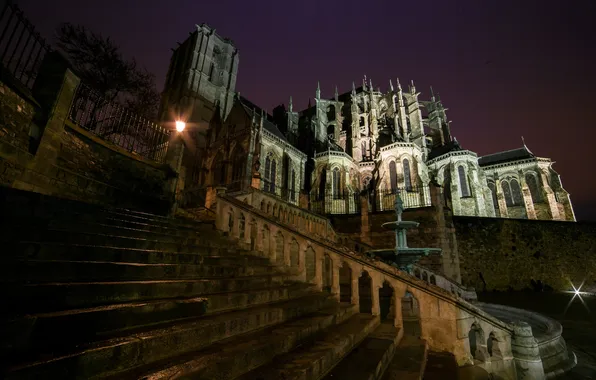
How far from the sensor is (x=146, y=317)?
6.88 feet

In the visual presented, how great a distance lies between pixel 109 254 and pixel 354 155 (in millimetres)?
30347

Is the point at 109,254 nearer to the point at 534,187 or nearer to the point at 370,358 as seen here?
the point at 370,358

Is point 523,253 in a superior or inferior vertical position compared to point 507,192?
inferior

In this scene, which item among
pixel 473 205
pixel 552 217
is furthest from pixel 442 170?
pixel 552 217

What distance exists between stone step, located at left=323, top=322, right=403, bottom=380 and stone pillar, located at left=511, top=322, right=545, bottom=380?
2.13 meters

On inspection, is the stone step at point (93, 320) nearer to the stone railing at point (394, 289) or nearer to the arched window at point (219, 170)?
the stone railing at point (394, 289)

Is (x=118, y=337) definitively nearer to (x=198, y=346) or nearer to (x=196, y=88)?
(x=198, y=346)

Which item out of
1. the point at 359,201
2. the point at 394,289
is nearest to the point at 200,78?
the point at 359,201

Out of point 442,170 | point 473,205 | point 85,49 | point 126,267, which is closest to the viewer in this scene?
point 126,267

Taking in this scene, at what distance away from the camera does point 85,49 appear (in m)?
14.8

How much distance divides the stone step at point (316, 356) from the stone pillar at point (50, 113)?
626cm

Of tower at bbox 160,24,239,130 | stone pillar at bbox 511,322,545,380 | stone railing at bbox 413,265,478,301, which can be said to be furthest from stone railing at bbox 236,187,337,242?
tower at bbox 160,24,239,130

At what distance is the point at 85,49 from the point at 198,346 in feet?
66.2

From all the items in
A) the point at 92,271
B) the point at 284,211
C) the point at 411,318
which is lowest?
the point at 411,318
